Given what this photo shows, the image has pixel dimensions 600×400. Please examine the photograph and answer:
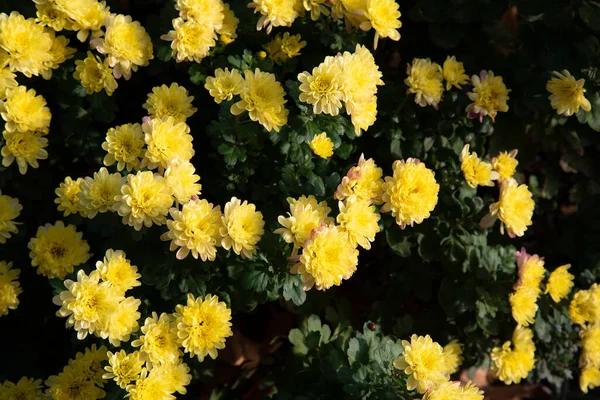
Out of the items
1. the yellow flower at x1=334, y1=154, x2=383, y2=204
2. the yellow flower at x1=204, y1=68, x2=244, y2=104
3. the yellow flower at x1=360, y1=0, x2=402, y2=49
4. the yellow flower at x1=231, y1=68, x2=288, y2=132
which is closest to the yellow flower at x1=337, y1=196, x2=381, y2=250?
the yellow flower at x1=334, y1=154, x2=383, y2=204

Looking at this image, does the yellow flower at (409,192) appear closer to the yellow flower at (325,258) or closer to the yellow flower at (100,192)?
the yellow flower at (325,258)

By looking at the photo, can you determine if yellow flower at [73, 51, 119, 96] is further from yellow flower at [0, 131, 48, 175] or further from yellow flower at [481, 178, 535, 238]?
yellow flower at [481, 178, 535, 238]

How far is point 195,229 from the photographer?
6.04 feet

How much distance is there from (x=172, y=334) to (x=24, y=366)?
763 millimetres

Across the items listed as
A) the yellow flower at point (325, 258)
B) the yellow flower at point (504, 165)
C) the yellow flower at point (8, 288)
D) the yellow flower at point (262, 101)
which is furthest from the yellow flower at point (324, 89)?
the yellow flower at point (8, 288)

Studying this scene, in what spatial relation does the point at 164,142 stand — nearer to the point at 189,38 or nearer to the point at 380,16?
the point at 189,38

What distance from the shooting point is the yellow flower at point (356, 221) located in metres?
1.93

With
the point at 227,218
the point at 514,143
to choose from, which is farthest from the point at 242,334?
the point at 514,143

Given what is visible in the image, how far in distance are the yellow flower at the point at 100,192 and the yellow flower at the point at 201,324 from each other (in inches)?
14.6

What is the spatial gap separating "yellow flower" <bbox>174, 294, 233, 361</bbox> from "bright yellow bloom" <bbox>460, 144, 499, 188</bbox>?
3.36 feet

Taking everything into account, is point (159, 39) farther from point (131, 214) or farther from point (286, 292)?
point (286, 292)

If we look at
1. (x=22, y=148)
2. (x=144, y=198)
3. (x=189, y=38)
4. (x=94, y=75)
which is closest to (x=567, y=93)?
(x=189, y=38)

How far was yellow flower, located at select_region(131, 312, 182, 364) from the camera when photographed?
1.89 meters

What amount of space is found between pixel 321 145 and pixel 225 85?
37cm
